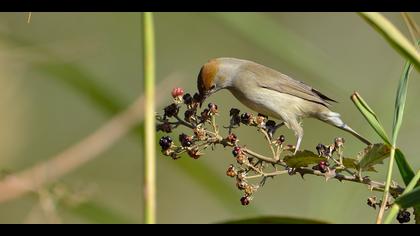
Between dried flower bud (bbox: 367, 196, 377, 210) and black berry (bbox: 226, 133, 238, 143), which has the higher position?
black berry (bbox: 226, 133, 238, 143)

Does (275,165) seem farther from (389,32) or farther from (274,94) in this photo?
(274,94)

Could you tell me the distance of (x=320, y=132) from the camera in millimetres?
5293

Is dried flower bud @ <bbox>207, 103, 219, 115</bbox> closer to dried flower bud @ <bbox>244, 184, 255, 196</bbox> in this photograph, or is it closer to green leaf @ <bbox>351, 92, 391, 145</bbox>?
dried flower bud @ <bbox>244, 184, 255, 196</bbox>

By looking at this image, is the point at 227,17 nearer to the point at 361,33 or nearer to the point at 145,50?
the point at 145,50

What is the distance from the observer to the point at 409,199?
117 centimetres

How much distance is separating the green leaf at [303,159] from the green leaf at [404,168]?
21 cm

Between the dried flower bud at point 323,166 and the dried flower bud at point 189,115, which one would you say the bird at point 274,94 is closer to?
the dried flower bud at point 189,115

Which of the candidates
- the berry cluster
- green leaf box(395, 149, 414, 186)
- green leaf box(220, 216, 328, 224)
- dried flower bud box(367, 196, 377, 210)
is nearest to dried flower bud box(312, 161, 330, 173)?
the berry cluster

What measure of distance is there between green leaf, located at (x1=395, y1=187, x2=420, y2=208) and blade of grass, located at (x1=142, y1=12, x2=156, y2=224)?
366 millimetres

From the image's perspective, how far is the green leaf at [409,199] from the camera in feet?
3.78

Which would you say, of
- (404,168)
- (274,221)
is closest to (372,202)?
(404,168)

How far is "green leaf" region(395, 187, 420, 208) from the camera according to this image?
1.15 meters

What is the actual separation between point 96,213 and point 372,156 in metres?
0.71

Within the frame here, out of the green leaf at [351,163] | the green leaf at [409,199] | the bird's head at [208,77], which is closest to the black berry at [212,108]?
the green leaf at [351,163]
